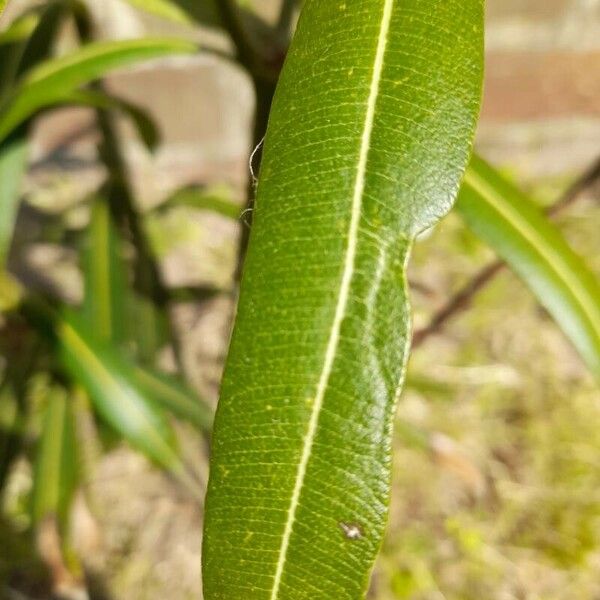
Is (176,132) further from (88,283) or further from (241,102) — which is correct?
(88,283)

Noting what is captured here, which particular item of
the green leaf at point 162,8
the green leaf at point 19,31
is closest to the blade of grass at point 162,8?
the green leaf at point 162,8

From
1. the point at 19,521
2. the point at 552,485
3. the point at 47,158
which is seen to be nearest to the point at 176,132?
→ the point at 47,158

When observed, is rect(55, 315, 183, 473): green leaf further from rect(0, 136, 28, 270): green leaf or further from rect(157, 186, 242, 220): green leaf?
rect(157, 186, 242, 220): green leaf

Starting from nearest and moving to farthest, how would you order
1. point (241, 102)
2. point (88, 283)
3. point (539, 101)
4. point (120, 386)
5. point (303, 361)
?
point (303, 361), point (120, 386), point (88, 283), point (241, 102), point (539, 101)

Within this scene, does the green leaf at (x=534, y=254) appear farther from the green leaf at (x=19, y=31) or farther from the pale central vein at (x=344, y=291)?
the green leaf at (x=19, y=31)

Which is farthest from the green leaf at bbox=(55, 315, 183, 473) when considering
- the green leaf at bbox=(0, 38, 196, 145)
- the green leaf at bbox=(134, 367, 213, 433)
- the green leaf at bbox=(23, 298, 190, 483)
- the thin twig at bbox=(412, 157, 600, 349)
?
the thin twig at bbox=(412, 157, 600, 349)

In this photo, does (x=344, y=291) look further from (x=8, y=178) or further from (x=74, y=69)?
(x=8, y=178)
